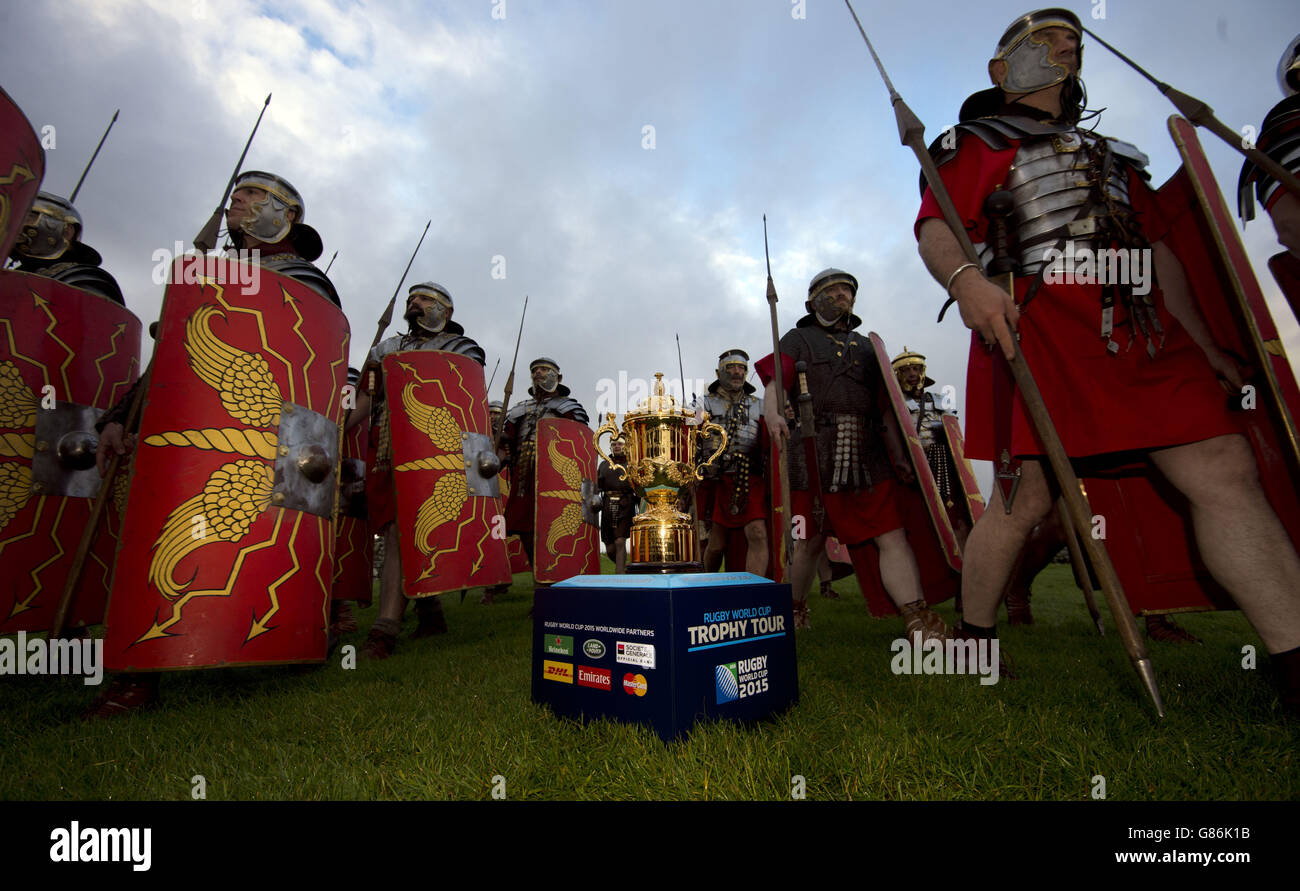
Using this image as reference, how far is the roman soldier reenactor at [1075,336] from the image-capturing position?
1.60 metres

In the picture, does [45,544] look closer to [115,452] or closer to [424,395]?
[115,452]

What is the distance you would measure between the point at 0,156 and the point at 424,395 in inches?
76.7

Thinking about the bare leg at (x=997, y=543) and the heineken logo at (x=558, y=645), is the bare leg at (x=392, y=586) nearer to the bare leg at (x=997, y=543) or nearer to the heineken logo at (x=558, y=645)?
the heineken logo at (x=558, y=645)

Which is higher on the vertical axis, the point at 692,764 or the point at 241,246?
the point at 241,246

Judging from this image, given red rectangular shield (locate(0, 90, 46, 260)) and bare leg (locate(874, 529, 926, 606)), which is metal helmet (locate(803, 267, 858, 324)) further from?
red rectangular shield (locate(0, 90, 46, 260))

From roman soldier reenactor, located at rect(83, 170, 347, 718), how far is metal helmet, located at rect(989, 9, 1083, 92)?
2997mm

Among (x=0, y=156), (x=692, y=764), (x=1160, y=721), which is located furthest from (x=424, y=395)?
(x=1160, y=721)

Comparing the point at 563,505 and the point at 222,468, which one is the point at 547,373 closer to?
the point at 563,505

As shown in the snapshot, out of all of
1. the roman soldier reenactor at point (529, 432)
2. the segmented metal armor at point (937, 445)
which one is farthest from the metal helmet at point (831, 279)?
the roman soldier reenactor at point (529, 432)

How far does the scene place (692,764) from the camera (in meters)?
1.24

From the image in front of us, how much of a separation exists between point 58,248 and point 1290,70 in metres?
5.88

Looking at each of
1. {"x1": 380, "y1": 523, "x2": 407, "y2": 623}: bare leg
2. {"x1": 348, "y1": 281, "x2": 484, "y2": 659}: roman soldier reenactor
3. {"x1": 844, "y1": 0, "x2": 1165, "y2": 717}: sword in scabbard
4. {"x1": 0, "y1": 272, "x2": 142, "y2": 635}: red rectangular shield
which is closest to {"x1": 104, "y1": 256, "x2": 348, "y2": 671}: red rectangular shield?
{"x1": 0, "y1": 272, "x2": 142, "y2": 635}: red rectangular shield

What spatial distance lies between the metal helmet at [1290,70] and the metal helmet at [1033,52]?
0.81m
